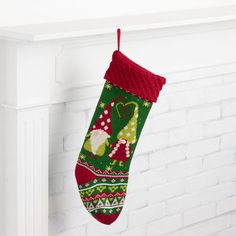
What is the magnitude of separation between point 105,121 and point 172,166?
55 centimetres

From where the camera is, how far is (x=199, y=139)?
2.61m

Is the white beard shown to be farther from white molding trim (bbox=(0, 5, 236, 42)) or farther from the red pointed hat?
white molding trim (bbox=(0, 5, 236, 42))

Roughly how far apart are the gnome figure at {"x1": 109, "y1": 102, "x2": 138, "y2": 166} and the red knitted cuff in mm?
48

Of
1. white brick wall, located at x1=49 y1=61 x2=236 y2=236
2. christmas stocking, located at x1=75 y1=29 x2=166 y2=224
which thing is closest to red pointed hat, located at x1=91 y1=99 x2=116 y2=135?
Result: christmas stocking, located at x1=75 y1=29 x2=166 y2=224

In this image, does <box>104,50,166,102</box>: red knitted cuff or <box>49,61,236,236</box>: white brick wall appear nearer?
<box>104,50,166,102</box>: red knitted cuff

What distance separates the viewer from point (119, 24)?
2.14 metres

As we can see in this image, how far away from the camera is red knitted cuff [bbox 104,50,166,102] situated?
204 centimetres

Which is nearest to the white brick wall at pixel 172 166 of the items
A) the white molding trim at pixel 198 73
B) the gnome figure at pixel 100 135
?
the white molding trim at pixel 198 73

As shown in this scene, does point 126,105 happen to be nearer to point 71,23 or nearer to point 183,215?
point 71,23

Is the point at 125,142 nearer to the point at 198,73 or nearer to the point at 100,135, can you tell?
the point at 100,135

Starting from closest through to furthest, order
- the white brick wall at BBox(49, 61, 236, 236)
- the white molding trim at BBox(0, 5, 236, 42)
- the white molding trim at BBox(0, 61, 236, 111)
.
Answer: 1. the white molding trim at BBox(0, 5, 236, 42)
2. the white brick wall at BBox(49, 61, 236, 236)
3. the white molding trim at BBox(0, 61, 236, 111)

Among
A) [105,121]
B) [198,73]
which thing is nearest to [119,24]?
[105,121]

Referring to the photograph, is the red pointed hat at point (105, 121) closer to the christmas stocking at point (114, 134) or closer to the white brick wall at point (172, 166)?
the christmas stocking at point (114, 134)

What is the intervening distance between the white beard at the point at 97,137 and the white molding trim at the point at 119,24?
0.28 m
